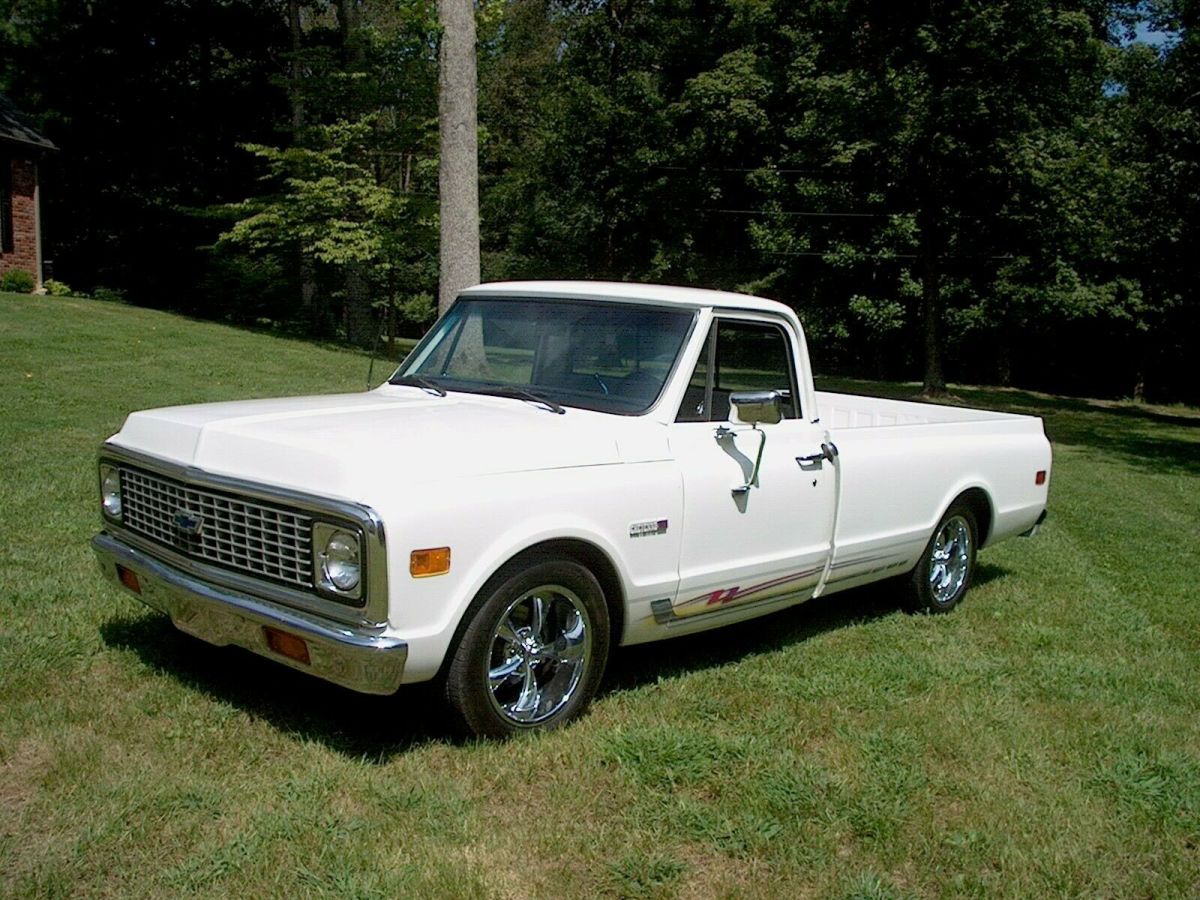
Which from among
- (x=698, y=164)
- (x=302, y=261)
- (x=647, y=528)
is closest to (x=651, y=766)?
(x=647, y=528)

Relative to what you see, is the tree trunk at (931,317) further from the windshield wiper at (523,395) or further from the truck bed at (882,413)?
the windshield wiper at (523,395)

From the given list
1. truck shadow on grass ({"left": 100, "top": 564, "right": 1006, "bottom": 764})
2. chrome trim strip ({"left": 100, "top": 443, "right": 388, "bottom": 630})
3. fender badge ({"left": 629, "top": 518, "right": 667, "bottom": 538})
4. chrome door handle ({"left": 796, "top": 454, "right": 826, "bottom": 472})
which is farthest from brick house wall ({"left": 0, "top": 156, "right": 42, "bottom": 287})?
fender badge ({"left": 629, "top": 518, "right": 667, "bottom": 538})

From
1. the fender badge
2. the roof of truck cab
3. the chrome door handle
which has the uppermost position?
the roof of truck cab

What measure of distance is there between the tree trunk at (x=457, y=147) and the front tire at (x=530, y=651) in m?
8.04

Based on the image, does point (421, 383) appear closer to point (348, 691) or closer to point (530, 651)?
point (348, 691)

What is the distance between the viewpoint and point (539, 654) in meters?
4.56

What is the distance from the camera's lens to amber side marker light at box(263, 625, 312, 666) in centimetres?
401

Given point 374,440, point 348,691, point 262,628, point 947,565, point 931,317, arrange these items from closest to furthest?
point 262,628, point 374,440, point 348,691, point 947,565, point 931,317

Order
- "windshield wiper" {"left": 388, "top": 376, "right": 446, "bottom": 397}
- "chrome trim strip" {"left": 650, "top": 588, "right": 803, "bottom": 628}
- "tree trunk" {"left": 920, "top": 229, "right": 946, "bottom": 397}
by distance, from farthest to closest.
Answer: "tree trunk" {"left": 920, "top": 229, "right": 946, "bottom": 397}, "windshield wiper" {"left": 388, "top": 376, "right": 446, "bottom": 397}, "chrome trim strip" {"left": 650, "top": 588, "right": 803, "bottom": 628}

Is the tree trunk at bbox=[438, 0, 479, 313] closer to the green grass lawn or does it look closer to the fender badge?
the green grass lawn

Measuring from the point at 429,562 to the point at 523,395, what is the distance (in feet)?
4.91

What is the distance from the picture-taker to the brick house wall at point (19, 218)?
25141mm

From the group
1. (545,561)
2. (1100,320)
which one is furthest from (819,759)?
(1100,320)

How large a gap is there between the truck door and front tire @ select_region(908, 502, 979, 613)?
125cm
